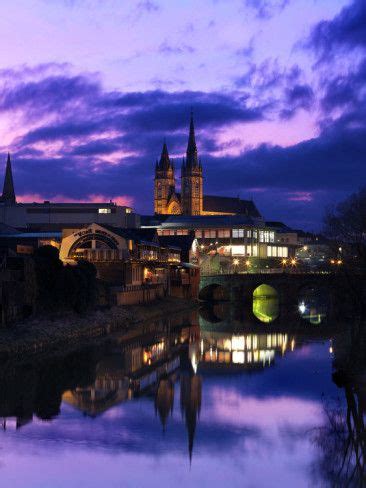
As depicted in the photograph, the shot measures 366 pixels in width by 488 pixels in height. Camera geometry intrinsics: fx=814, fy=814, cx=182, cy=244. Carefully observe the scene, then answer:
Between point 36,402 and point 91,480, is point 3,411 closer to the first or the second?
point 36,402

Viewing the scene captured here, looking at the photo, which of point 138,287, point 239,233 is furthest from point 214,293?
point 239,233

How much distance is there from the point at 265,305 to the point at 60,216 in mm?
32851

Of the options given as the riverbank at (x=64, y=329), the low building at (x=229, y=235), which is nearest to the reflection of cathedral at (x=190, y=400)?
the riverbank at (x=64, y=329)

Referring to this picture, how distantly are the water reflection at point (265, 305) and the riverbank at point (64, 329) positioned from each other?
41.9 feet

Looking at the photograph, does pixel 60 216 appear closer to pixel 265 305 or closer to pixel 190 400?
pixel 265 305

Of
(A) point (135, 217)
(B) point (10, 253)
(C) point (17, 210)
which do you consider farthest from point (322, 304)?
(B) point (10, 253)

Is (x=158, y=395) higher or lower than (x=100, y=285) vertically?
lower

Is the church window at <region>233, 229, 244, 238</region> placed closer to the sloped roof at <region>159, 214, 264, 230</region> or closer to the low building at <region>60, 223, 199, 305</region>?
the sloped roof at <region>159, 214, 264, 230</region>

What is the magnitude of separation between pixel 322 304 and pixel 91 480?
91.4 metres

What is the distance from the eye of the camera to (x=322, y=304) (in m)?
114

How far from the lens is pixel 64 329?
54562 millimetres

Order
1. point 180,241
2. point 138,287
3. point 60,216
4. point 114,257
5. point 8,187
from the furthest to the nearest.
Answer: point 8,187, point 180,241, point 60,216, point 138,287, point 114,257

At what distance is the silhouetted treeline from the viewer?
58.5m

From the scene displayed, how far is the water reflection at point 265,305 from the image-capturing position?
86912 millimetres
